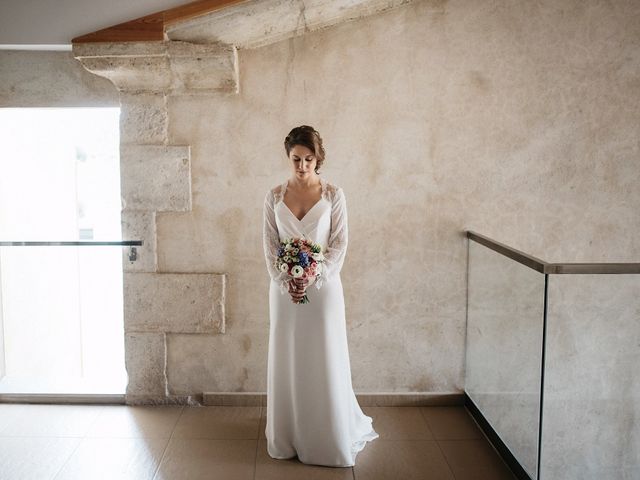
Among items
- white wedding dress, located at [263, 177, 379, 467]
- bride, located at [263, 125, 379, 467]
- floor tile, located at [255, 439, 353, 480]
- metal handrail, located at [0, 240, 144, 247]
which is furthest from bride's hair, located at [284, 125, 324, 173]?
floor tile, located at [255, 439, 353, 480]

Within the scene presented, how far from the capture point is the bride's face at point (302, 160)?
3150 millimetres

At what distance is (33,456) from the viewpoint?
3.29 meters

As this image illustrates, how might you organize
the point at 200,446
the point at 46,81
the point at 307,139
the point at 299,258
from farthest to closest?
the point at 46,81 < the point at 200,446 < the point at 307,139 < the point at 299,258

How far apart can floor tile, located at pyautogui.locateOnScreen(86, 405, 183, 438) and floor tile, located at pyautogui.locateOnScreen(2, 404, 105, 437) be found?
0.23 feet

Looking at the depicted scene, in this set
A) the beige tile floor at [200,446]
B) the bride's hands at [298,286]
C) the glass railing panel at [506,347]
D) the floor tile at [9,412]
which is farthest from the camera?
the floor tile at [9,412]

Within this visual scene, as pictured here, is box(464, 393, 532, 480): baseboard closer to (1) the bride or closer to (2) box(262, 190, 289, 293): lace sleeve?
(1) the bride

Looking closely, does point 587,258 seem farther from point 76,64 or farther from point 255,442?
point 76,64

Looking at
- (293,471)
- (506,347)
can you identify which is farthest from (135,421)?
(506,347)

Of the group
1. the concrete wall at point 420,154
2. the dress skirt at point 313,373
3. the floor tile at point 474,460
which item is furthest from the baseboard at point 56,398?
the floor tile at point 474,460

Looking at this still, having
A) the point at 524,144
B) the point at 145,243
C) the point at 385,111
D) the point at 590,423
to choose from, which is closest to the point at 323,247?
the point at 385,111

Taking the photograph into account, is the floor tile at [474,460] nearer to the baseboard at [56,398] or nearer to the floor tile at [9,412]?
the baseboard at [56,398]

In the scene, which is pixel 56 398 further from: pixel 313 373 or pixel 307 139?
pixel 307 139

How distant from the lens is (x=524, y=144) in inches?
152

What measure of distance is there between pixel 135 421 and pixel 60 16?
2531 millimetres
